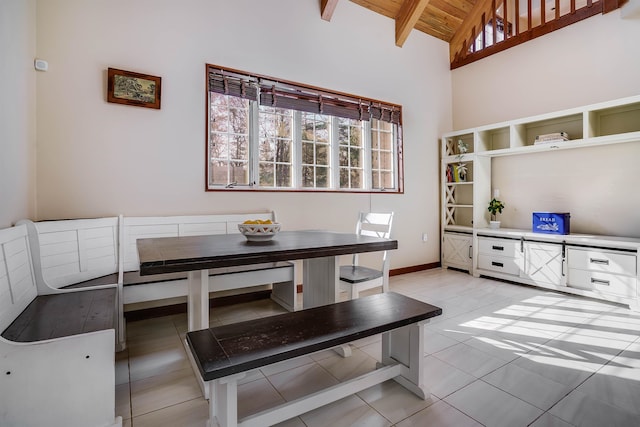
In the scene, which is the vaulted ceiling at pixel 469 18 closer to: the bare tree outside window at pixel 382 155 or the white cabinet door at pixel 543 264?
the bare tree outside window at pixel 382 155

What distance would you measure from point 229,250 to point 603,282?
3.67 meters

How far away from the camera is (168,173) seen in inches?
117

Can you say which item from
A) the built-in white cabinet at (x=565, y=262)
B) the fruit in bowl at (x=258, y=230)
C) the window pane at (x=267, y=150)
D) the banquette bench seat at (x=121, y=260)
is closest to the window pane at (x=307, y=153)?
the window pane at (x=267, y=150)

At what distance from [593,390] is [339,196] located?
9.15 ft

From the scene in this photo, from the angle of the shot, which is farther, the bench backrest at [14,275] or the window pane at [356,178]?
the window pane at [356,178]

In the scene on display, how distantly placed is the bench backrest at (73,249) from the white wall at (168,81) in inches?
11.5

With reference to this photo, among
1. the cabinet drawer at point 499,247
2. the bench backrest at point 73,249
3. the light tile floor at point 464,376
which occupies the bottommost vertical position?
the light tile floor at point 464,376

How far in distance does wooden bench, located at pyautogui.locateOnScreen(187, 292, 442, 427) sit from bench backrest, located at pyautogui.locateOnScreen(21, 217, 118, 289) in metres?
1.24

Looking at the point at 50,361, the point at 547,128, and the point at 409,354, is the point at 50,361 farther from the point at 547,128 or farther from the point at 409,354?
the point at 547,128

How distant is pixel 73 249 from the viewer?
229cm

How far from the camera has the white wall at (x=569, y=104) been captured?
11.3 feet

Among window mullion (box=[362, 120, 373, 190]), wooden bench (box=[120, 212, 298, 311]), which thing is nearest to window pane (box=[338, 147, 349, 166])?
window mullion (box=[362, 120, 373, 190])

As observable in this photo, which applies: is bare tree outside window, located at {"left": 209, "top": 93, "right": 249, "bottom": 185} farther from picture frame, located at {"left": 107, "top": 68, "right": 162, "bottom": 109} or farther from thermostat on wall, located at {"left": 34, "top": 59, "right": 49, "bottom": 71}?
thermostat on wall, located at {"left": 34, "top": 59, "right": 49, "bottom": 71}

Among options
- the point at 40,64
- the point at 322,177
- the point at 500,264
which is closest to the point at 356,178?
the point at 322,177
